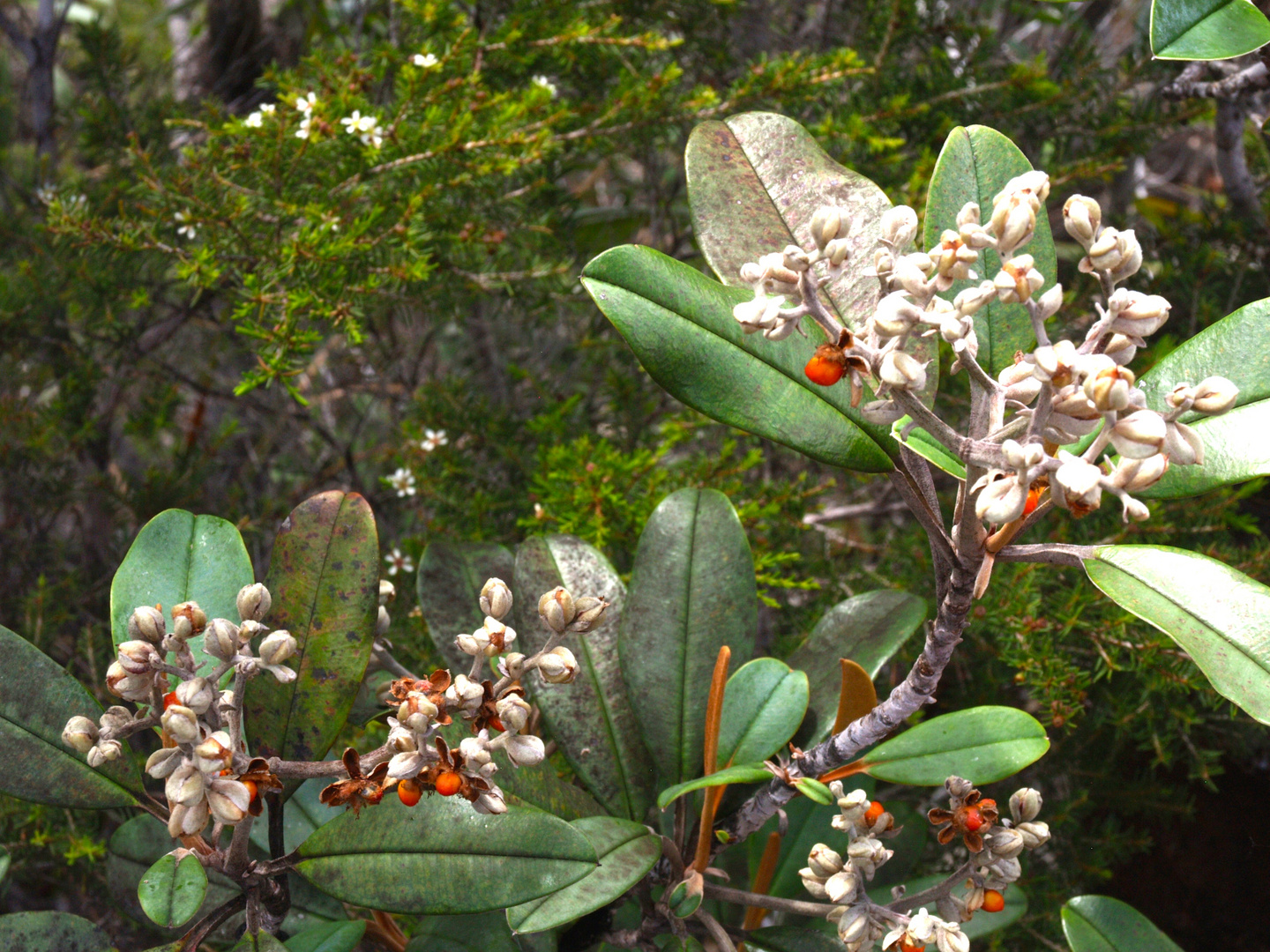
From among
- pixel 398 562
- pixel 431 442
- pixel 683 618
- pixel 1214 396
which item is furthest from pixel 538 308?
pixel 1214 396

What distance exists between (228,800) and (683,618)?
408mm

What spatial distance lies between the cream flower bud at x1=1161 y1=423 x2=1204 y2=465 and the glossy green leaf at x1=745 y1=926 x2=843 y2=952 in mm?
500

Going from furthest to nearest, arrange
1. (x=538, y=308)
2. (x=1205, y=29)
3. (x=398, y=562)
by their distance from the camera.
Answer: (x=538, y=308)
(x=398, y=562)
(x=1205, y=29)

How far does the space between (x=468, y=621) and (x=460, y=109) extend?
0.66m

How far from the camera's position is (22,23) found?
222 cm

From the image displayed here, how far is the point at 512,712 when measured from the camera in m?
0.61

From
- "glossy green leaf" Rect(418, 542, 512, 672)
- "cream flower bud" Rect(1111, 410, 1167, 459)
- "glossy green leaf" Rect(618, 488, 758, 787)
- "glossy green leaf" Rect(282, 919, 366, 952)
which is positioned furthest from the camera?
"glossy green leaf" Rect(418, 542, 512, 672)

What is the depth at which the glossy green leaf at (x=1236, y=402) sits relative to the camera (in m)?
0.61

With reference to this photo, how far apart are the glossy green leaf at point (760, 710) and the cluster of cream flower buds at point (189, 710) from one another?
36 centimetres

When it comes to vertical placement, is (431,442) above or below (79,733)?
below

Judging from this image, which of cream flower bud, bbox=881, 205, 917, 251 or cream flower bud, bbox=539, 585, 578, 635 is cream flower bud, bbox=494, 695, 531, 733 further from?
cream flower bud, bbox=881, 205, 917, 251

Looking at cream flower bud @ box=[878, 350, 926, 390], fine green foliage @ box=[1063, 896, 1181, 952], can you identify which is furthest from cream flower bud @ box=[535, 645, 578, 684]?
fine green foliage @ box=[1063, 896, 1181, 952]

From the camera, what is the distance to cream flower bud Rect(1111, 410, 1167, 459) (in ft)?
1.52

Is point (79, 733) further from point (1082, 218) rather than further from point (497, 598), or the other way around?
point (1082, 218)
